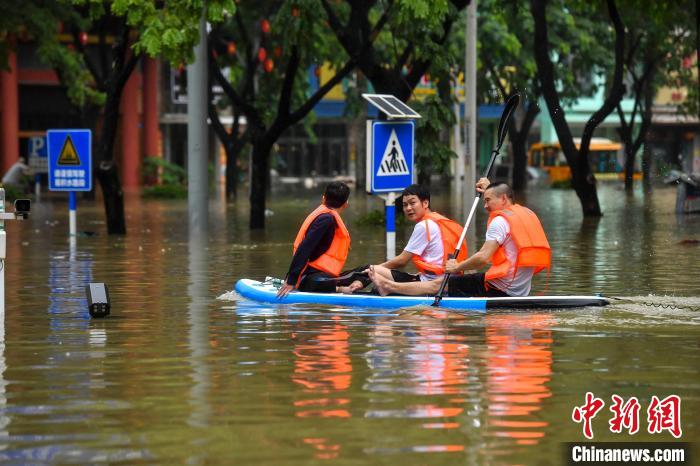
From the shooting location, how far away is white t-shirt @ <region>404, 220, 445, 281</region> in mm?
15344

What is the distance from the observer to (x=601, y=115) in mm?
35656

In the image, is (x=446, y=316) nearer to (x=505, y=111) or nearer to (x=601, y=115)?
(x=505, y=111)

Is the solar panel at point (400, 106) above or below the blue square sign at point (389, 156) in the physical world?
above

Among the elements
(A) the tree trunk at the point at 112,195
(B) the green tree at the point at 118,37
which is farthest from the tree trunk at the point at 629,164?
(A) the tree trunk at the point at 112,195

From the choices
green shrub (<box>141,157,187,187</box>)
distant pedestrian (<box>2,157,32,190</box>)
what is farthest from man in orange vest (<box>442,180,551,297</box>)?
green shrub (<box>141,157,187,187</box>)

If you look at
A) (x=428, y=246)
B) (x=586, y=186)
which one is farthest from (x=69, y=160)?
(x=428, y=246)

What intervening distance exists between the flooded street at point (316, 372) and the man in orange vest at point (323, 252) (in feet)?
1.59

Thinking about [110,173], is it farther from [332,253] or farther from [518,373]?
[518,373]

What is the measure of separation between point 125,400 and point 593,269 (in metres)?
11.9

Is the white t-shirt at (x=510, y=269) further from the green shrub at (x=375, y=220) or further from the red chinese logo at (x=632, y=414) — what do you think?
the green shrub at (x=375, y=220)

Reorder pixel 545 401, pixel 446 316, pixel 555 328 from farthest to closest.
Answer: pixel 446 316 < pixel 555 328 < pixel 545 401

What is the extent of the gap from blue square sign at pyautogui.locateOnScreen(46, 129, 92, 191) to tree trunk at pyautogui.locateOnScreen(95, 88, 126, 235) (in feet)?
5.37

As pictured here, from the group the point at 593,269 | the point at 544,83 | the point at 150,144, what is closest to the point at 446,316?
the point at 593,269

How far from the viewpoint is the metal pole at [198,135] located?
30.3 metres
